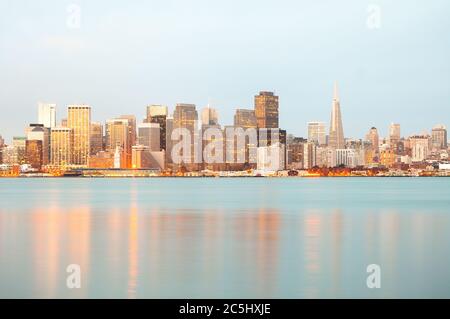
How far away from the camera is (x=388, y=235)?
134 ft

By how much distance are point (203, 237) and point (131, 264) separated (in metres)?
10.8

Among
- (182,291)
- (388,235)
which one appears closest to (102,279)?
(182,291)

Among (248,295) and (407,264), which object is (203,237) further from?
(248,295)

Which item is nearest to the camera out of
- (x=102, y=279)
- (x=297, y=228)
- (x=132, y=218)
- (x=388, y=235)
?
(x=102, y=279)

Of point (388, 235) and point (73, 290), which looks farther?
point (388, 235)

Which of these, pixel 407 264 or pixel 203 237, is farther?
pixel 203 237
